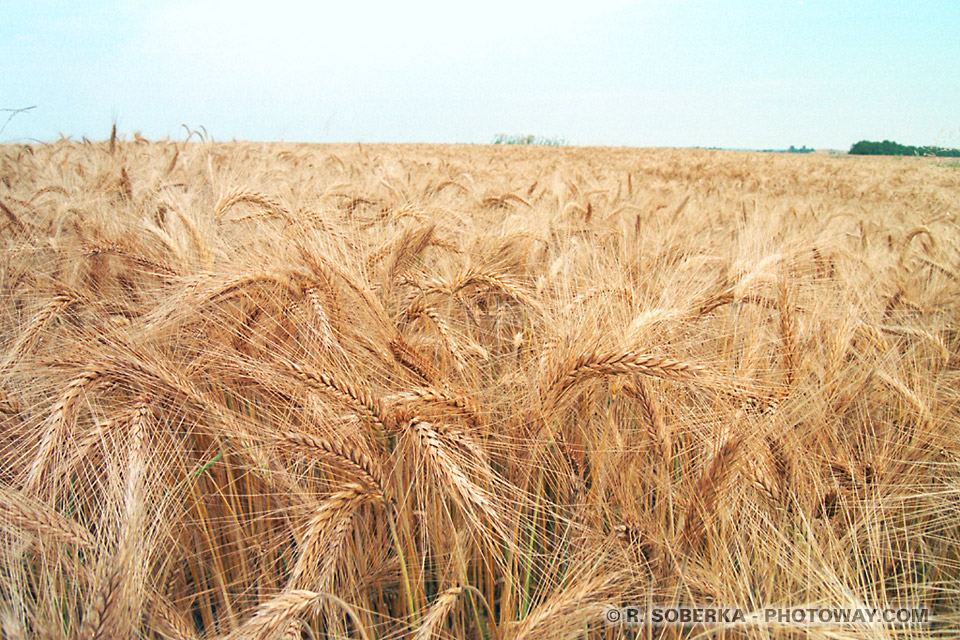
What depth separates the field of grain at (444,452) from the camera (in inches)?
35.7

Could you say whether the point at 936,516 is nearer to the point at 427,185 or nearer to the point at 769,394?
the point at 769,394

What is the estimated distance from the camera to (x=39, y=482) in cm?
98

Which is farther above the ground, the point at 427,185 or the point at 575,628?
the point at 427,185

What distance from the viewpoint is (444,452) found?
3.00 ft

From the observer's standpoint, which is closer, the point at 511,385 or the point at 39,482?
the point at 39,482

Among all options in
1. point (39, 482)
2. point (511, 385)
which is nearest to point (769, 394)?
point (511, 385)

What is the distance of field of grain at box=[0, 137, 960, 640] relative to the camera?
907mm

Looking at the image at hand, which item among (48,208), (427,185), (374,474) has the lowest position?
(374,474)

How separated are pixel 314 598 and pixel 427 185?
3709 mm

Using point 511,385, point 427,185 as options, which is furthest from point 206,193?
point 511,385

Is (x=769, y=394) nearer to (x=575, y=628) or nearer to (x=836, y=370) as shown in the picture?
(x=836, y=370)

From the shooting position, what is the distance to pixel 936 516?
4.36ft

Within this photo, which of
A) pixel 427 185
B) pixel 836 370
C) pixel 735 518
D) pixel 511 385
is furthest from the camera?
pixel 427 185

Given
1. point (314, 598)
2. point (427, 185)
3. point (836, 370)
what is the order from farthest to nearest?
point (427, 185) → point (836, 370) → point (314, 598)
